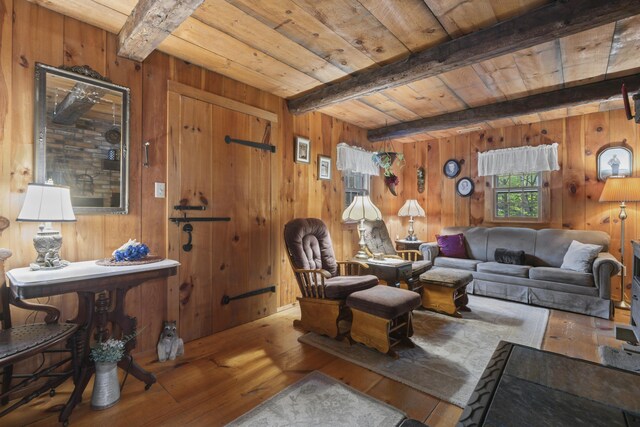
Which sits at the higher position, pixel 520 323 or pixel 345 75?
pixel 345 75

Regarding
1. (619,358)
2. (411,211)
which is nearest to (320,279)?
(619,358)

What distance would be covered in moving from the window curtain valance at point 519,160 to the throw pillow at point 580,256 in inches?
46.9

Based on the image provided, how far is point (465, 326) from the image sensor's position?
301 centimetres

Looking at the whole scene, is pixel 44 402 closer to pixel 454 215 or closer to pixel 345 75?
pixel 345 75

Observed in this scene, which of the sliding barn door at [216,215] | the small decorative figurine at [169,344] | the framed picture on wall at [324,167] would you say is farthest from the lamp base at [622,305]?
the small decorative figurine at [169,344]

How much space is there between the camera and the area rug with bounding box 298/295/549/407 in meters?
2.03

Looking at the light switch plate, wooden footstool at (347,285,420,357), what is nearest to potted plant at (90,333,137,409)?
the light switch plate

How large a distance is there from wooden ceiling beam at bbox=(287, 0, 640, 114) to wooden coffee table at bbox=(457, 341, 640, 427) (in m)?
1.93

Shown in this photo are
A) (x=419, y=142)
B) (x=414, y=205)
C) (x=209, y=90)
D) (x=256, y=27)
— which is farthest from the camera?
(x=419, y=142)

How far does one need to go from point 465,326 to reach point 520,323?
23.9 inches

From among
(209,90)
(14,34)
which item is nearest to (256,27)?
(209,90)

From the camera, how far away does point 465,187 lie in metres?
5.01

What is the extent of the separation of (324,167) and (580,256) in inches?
126

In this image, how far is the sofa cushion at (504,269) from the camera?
12.2 ft
